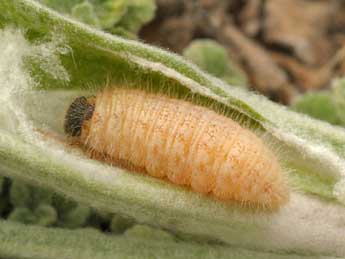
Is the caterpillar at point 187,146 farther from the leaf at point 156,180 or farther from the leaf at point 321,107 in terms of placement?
the leaf at point 321,107

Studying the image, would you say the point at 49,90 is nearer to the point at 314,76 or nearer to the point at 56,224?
the point at 56,224

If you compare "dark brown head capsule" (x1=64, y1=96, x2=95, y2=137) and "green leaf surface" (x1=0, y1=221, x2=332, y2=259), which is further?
"dark brown head capsule" (x1=64, y1=96, x2=95, y2=137)

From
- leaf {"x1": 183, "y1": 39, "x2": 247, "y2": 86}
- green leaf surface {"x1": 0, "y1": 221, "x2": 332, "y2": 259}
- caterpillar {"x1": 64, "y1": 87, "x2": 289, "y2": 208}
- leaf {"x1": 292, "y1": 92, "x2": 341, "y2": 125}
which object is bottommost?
green leaf surface {"x1": 0, "y1": 221, "x2": 332, "y2": 259}

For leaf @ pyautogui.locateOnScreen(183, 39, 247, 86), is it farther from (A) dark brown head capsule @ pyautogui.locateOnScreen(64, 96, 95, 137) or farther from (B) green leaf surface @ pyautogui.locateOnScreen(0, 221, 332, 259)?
(B) green leaf surface @ pyautogui.locateOnScreen(0, 221, 332, 259)

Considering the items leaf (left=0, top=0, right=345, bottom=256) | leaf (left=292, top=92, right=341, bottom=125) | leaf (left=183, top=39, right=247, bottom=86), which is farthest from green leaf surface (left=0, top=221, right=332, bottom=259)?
leaf (left=183, top=39, right=247, bottom=86)

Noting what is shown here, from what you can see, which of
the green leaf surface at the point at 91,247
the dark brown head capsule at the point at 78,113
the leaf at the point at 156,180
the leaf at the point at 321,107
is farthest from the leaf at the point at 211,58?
the green leaf surface at the point at 91,247

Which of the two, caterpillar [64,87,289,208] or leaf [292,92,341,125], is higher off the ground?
leaf [292,92,341,125]

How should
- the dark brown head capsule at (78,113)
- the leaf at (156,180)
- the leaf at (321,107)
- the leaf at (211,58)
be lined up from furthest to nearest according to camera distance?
the leaf at (211,58)
the leaf at (321,107)
the dark brown head capsule at (78,113)
the leaf at (156,180)

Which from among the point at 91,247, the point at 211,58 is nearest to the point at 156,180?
the point at 91,247
